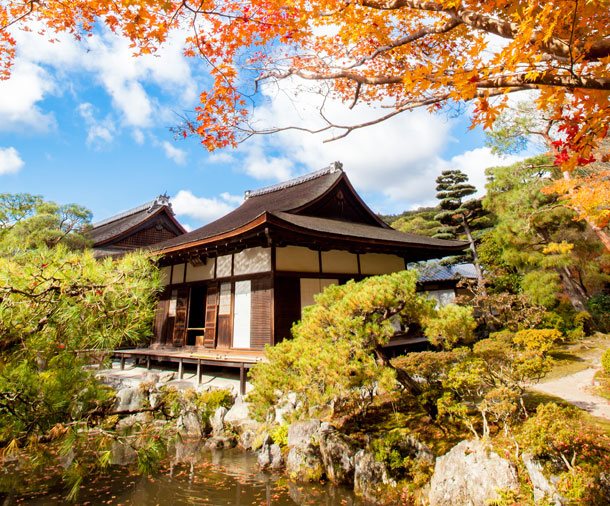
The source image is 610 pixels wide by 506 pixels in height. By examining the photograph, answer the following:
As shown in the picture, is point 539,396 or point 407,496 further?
point 539,396

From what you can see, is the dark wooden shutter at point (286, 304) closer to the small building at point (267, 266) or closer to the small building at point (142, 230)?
the small building at point (267, 266)

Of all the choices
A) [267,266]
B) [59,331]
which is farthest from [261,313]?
[59,331]

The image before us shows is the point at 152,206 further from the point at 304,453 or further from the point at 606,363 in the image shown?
the point at 606,363

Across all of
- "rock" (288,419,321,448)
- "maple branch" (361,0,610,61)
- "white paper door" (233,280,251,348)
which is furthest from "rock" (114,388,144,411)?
"maple branch" (361,0,610,61)

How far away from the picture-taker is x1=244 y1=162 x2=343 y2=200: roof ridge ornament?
12434 millimetres

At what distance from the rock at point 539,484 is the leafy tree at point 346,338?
1.48 meters

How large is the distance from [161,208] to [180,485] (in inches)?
678

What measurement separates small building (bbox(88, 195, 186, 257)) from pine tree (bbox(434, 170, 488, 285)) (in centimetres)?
1708

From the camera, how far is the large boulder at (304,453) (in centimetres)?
452

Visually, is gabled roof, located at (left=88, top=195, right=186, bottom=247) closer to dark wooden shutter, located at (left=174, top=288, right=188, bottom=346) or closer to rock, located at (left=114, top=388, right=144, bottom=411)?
dark wooden shutter, located at (left=174, top=288, right=188, bottom=346)

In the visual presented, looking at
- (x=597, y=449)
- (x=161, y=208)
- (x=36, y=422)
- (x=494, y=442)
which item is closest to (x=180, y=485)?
(x=36, y=422)

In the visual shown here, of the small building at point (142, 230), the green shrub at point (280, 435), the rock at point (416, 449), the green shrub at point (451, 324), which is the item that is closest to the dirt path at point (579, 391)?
the green shrub at point (451, 324)

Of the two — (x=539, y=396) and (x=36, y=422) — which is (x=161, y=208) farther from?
(x=539, y=396)

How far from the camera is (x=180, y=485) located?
15.2 ft
